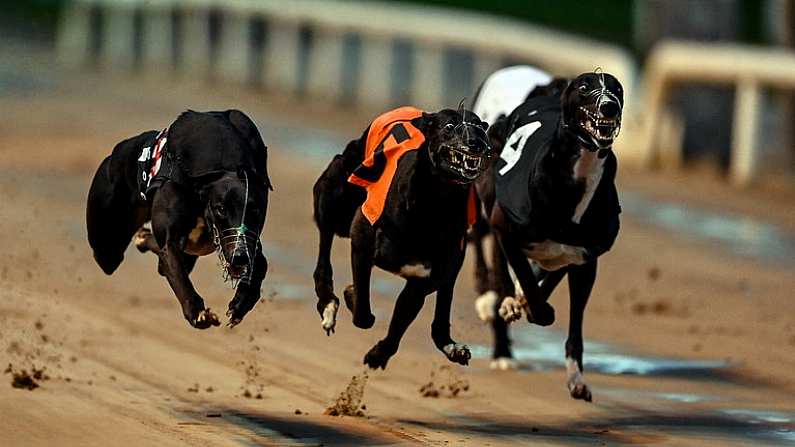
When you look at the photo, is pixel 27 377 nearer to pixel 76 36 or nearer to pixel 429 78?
pixel 429 78

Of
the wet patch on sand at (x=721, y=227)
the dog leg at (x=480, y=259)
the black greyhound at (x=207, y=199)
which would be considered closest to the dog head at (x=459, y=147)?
the black greyhound at (x=207, y=199)

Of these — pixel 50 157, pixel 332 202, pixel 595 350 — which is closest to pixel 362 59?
pixel 50 157

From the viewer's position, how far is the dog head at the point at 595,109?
668 cm

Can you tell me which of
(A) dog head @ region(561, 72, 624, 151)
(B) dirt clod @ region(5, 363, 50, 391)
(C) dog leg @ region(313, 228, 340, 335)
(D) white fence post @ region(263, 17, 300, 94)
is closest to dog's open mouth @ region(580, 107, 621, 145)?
(A) dog head @ region(561, 72, 624, 151)

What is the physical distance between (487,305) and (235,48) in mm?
12726

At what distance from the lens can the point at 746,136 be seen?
13625 millimetres

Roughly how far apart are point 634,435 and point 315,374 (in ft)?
4.92

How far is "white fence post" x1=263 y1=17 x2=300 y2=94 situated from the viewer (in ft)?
64.5

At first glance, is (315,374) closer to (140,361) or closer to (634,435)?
(140,361)

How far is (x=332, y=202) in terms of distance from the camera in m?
7.28

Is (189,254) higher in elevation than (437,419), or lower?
higher

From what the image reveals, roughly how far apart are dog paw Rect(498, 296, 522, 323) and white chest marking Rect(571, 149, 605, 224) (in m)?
0.47

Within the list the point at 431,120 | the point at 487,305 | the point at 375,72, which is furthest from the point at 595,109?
the point at 375,72

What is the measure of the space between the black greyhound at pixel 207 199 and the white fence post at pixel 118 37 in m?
16.0
